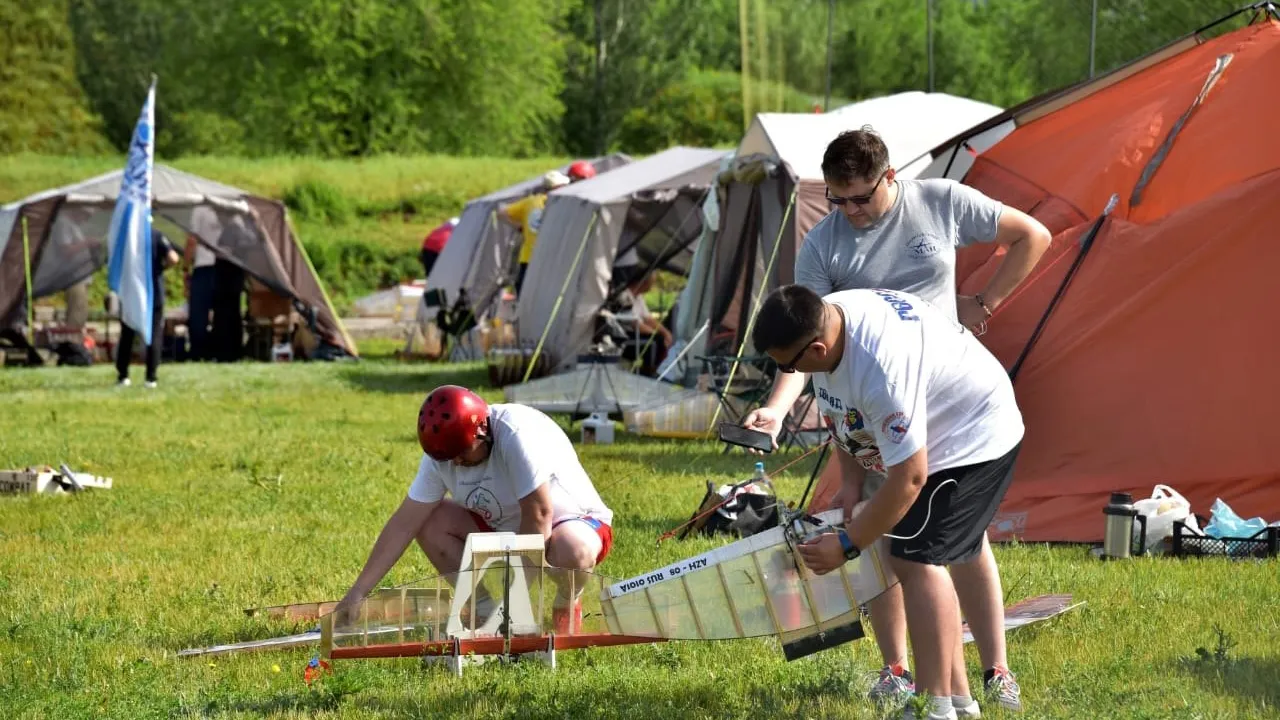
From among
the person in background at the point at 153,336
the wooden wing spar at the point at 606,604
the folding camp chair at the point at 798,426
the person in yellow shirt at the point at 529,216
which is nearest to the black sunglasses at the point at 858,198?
the wooden wing spar at the point at 606,604

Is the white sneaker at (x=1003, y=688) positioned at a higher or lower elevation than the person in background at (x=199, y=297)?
higher

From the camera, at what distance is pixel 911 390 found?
4180mm

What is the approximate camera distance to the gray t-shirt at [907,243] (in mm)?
5496

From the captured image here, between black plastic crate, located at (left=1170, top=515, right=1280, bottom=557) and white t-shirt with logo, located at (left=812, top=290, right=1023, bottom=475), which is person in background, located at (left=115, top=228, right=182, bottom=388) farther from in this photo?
white t-shirt with logo, located at (left=812, top=290, right=1023, bottom=475)

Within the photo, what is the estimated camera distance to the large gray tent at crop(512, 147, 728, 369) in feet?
58.7

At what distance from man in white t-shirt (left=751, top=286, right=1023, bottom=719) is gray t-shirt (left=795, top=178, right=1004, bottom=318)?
85cm

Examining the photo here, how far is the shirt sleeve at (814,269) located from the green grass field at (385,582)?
50.4 inches

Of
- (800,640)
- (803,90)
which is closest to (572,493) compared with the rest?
(800,640)

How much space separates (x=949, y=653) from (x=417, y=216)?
38375 mm

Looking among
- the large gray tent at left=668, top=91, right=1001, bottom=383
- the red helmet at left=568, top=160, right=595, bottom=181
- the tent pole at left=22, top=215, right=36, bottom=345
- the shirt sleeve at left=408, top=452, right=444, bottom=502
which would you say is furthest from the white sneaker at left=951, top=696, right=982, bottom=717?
the tent pole at left=22, top=215, right=36, bottom=345

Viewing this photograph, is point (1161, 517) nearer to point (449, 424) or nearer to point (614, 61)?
point (449, 424)

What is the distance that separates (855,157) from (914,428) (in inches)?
52.2

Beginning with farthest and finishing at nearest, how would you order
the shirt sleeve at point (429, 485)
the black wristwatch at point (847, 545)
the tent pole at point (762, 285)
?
the tent pole at point (762, 285), the shirt sleeve at point (429, 485), the black wristwatch at point (847, 545)

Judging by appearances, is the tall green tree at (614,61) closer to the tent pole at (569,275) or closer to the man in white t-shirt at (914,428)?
the tent pole at (569,275)
